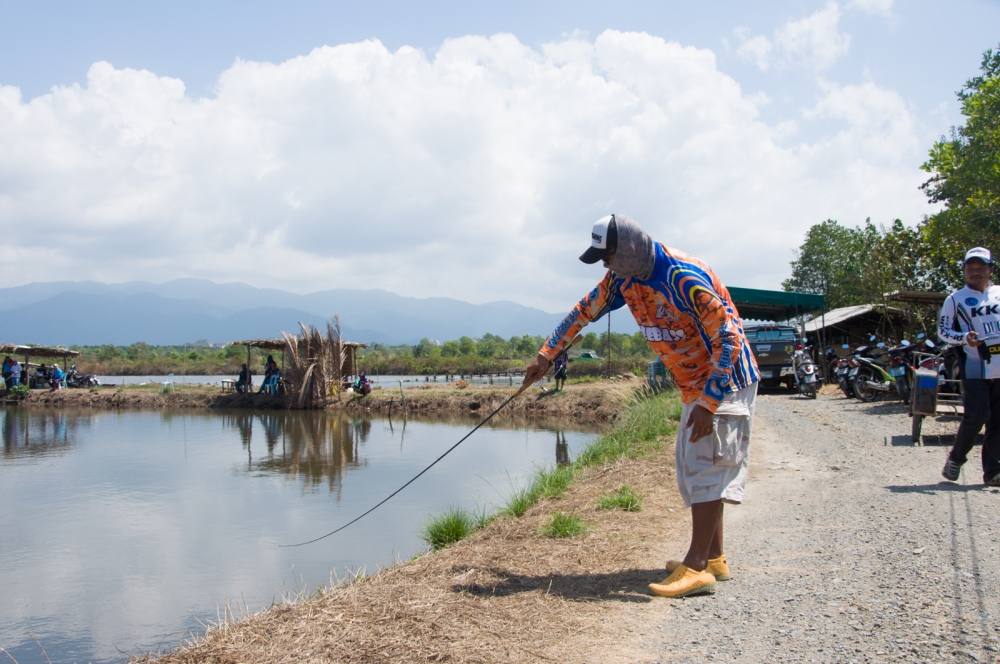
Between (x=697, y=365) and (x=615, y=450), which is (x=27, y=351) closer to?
(x=615, y=450)

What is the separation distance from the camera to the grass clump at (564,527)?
427 centimetres

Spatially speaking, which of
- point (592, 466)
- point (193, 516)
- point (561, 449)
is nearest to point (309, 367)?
Answer: point (561, 449)

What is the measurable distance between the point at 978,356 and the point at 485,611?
4.04 metres

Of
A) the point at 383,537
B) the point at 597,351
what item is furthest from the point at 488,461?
the point at 597,351

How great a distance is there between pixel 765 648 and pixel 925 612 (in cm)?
71

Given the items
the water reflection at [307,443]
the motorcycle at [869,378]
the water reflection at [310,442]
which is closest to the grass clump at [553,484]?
the water reflection at [310,442]

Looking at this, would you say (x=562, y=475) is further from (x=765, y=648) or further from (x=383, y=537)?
(x=765, y=648)

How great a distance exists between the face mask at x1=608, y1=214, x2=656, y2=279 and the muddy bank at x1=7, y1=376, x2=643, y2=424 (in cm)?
1728

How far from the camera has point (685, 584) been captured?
121 inches

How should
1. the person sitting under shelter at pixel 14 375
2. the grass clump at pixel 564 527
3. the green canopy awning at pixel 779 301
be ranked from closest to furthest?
1. the grass clump at pixel 564 527
2. the green canopy awning at pixel 779 301
3. the person sitting under shelter at pixel 14 375

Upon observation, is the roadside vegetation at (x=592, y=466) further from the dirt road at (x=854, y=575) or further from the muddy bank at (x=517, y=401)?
the muddy bank at (x=517, y=401)

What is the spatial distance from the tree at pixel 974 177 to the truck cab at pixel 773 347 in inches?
152

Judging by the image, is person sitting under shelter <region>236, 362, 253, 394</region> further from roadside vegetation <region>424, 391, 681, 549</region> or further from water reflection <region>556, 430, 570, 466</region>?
roadside vegetation <region>424, 391, 681, 549</region>

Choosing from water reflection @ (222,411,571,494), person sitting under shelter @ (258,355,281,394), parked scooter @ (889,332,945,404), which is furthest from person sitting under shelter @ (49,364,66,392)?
parked scooter @ (889,332,945,404)
